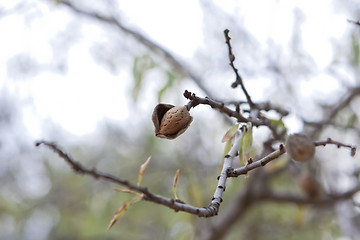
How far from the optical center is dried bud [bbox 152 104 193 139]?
73cm

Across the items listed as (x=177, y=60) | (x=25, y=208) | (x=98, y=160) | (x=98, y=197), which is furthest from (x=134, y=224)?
(x=177, y=60)

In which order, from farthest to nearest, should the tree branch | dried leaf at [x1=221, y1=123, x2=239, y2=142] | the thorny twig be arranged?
the tree branch
dried leaf at [x1=221, y1=123, x2=239, y2=142]
the thorny twig

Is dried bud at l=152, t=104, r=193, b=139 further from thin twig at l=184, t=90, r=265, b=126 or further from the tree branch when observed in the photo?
the tree branch

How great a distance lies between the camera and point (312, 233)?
8.34ft

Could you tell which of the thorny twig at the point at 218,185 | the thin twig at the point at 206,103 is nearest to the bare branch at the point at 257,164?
the thorny twig at the point at 218,185

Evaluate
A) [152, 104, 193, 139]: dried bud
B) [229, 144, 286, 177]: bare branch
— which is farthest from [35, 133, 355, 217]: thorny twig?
[152, 104, 193, 139]: dried bud

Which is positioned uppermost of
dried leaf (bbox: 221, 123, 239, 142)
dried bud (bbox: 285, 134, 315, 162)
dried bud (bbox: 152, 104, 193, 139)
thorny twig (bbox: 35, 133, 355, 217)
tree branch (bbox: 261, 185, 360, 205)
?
tree branch (bbox: 261, 185, 360, 205)

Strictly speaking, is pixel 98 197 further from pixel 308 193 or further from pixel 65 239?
pixel 308 193

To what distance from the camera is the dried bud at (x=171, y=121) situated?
0.73m

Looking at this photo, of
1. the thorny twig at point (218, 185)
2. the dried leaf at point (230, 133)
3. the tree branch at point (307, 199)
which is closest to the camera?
the thorny twig at point (218, 185)

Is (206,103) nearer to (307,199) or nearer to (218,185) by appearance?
(218,185)

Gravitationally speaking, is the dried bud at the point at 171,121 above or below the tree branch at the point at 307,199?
below

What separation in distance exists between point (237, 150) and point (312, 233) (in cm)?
199

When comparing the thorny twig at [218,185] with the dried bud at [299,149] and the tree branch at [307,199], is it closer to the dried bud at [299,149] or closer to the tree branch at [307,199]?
the dried bud at [299,149]
